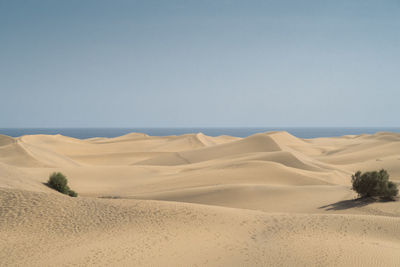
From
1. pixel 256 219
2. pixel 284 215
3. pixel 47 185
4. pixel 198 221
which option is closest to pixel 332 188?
pixel 284 215

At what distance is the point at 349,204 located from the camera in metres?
14.0

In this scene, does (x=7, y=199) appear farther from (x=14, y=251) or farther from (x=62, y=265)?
(x=62, y=265)

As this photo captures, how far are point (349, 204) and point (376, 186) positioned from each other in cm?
139

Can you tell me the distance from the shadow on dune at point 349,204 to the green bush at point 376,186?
0.34m

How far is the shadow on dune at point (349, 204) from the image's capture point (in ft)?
44.5

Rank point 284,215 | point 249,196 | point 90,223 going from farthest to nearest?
point 249,196
point 284,215
point 90,223

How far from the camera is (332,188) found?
58.7 feet

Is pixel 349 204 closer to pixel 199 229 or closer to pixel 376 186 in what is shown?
pixel 376 186

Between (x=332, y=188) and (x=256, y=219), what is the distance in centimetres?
905

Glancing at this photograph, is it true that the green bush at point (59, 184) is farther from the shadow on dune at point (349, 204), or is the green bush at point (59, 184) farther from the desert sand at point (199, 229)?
the shadow on dune at point (349, 204)

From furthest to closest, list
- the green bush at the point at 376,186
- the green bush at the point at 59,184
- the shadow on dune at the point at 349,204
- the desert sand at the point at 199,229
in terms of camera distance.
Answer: the green bush at the point at 59,184 → the green bush at the point at 376,186 → the shadow on dune at the point at 349,204 → the desert sand at the point at 199,229

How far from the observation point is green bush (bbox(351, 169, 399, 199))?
13.7 meters

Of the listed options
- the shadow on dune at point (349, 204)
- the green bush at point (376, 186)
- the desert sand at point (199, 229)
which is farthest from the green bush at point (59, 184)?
the green bush at point (376, 186)

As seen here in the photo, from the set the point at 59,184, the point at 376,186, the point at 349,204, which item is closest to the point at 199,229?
the point at 349,204
